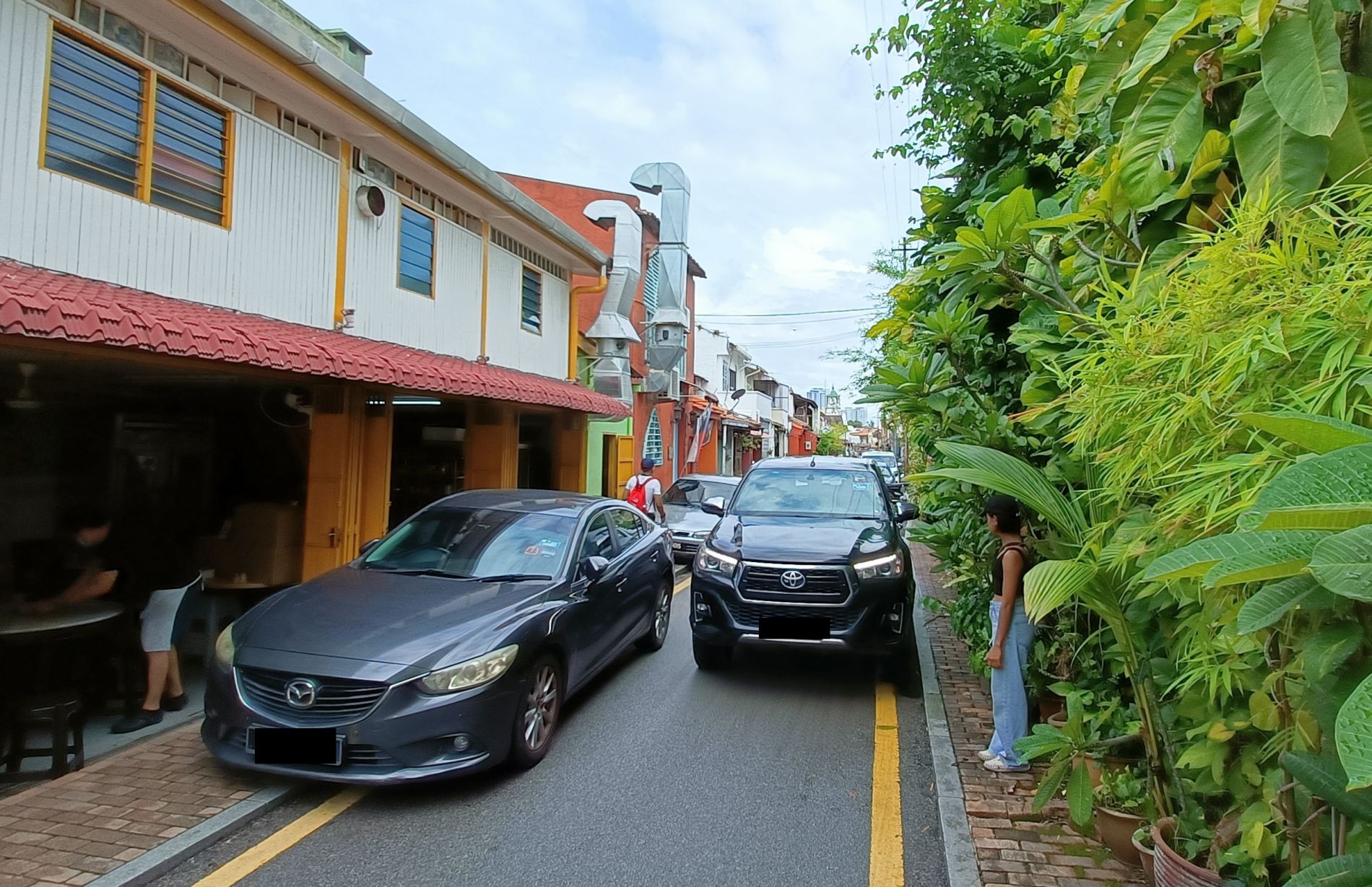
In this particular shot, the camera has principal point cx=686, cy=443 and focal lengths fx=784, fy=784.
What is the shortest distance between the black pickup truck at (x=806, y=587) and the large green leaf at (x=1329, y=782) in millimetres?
4066

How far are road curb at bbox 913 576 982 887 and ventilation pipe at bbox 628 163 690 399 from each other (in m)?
13.0

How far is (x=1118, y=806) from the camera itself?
337 cm

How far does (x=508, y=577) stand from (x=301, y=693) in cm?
154

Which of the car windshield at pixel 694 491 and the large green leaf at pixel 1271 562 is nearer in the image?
the large green leaf at pixel 1271 562

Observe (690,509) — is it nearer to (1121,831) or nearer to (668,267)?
(668,267)

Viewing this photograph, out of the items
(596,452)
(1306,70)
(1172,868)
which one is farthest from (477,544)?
(596,452)

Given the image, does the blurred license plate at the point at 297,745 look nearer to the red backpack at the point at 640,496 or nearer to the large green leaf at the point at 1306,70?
the large green leaf at the point at 1306,70

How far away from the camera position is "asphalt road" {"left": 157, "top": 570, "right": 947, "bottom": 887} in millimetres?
3469

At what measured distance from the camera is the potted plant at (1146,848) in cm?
297

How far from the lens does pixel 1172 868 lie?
2643mm

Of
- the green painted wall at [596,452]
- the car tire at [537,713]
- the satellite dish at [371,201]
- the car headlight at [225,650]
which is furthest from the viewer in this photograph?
the green painted wall at [596,452]

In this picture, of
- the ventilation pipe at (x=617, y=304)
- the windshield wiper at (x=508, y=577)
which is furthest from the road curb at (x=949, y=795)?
the ventilation pipe at (x=617, y=304)

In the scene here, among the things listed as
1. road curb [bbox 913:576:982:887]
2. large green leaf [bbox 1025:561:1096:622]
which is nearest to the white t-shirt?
road curb [bbox 913:576:982:887]

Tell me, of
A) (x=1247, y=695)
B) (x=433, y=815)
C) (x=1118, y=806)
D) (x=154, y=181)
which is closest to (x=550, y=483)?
(x=154, y=181)
